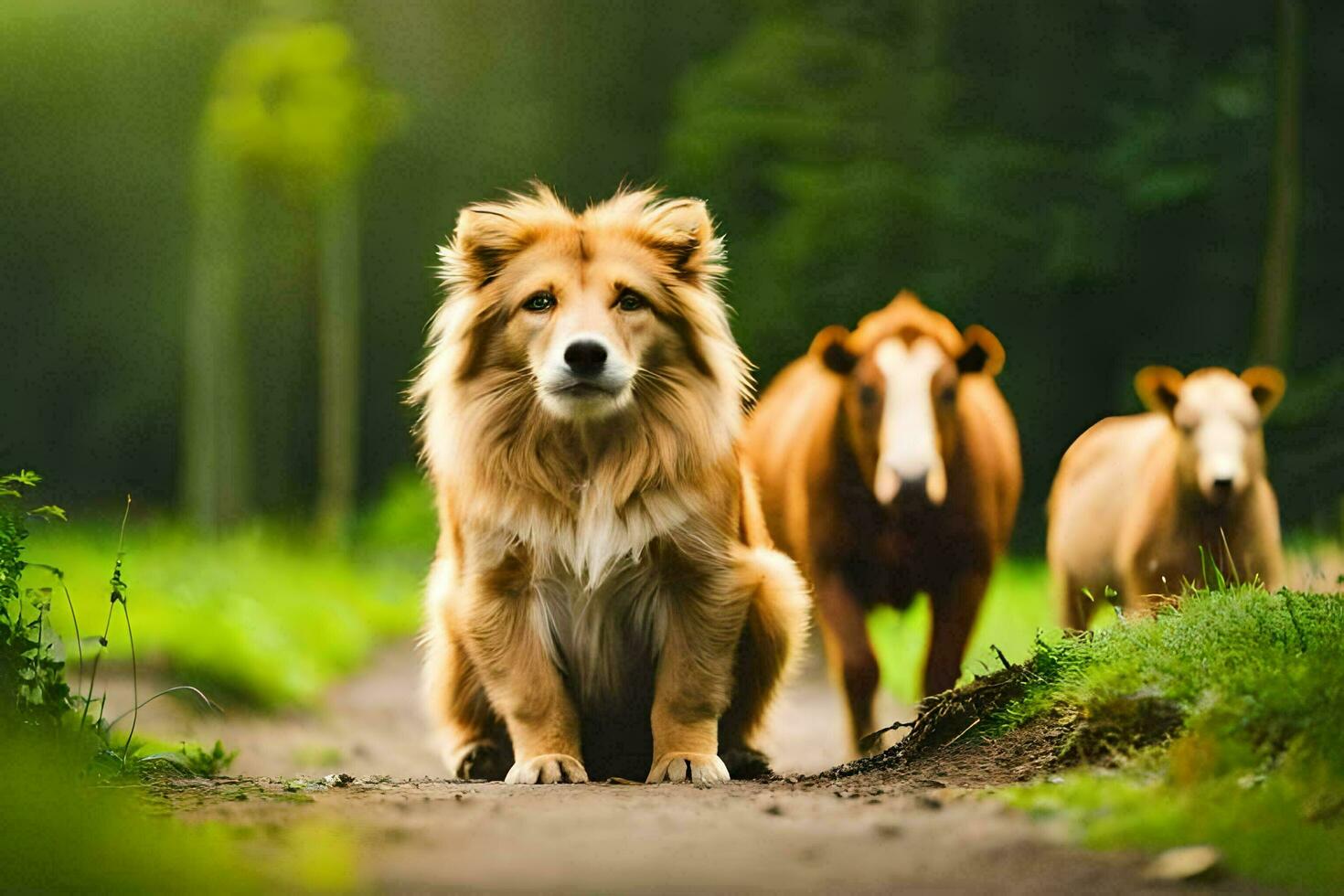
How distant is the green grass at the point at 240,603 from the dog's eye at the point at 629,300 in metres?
2.26

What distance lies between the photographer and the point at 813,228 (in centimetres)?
1559

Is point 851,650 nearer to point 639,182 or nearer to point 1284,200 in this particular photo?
point 1284,200

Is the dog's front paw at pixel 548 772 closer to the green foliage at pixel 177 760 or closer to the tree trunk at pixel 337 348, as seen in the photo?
the green foliage at pixel 177 760

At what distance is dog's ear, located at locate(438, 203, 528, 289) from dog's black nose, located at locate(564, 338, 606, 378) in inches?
24.4

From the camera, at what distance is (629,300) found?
4.78 metres

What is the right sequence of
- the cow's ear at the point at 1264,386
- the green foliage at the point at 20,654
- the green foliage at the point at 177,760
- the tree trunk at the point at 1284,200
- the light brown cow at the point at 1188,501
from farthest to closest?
the tree trunk at the point at 1284,200 → the cow's ear at the point at 1264,386 → the light brown cow at the point at 1188,501 → the green foliage at the point at 177,760 → the green foliage at the point at 20,654

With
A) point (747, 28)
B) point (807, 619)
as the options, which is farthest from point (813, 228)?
point (807, 619)

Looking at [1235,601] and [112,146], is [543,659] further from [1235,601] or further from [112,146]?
[112,146]

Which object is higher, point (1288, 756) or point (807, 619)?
point (807, 619)

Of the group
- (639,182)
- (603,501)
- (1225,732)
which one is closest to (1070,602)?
(603,501)

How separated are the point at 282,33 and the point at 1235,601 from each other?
45.5 ft

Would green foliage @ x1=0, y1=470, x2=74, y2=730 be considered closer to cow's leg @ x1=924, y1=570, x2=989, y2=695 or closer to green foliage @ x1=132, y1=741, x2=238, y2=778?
green foliage @ x1=132, y1=741, x2=238, y2=778

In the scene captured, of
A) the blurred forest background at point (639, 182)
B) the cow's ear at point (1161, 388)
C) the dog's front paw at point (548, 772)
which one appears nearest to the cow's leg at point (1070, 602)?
the cow's ear at point (1161, 388)

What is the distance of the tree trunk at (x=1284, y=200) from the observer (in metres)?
11.6
